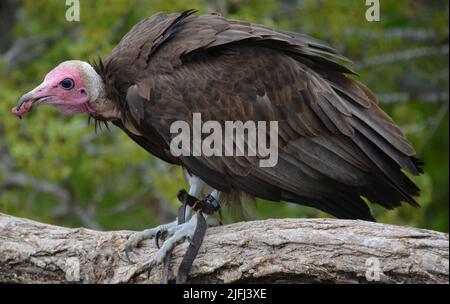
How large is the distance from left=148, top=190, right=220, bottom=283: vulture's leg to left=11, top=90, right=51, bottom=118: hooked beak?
3.83 feet

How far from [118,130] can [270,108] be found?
14.6 ft

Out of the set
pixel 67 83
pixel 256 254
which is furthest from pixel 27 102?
pixel 256 254

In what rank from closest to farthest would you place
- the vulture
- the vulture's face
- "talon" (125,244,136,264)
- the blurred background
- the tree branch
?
the tree branch, "talon" (125,244,136,264), the vulture, the vulture's face, the blurred background

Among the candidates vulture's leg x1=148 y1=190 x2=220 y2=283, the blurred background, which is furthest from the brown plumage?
Result: the blurred background

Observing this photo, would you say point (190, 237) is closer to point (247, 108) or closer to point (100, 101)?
point (247, 108)

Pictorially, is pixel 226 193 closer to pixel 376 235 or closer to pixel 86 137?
pixel 376 235

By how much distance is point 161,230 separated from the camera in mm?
5887

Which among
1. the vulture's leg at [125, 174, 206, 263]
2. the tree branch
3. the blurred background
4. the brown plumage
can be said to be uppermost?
the blurred background

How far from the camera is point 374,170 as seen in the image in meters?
5.97

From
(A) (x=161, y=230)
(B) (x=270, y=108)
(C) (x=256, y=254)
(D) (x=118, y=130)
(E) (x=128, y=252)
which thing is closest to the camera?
(C) (x=256, y=254)

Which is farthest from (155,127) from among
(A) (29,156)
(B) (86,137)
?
(B) (86,137)

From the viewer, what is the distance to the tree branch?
5.16 metres

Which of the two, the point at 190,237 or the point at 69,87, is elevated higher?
the point at 69,87

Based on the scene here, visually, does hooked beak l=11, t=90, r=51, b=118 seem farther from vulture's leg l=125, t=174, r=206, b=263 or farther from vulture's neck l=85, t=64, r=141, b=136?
vulture's leg l=125, t=174, r=206, b=263
